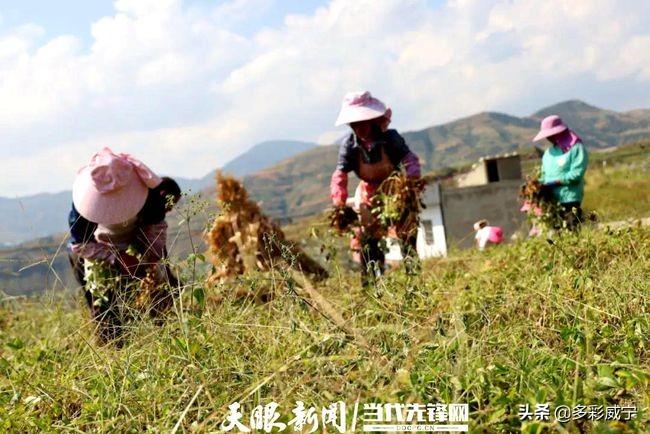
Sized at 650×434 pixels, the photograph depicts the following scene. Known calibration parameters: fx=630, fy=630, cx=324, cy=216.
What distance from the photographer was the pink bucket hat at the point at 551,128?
6.32 metres

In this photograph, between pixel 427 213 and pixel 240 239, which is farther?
pixel 427 213

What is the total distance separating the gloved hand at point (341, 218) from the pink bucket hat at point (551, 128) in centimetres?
242

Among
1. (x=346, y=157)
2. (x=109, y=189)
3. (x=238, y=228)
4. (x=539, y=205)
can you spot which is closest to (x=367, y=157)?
(x=346, y=157)

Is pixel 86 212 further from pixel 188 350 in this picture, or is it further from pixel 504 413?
pixel 504 413

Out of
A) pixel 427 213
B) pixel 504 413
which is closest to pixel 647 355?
pixel 504 413

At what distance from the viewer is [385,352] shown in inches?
95.7

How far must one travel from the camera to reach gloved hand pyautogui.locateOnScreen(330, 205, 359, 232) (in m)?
5.11

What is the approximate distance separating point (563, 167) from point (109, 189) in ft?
14.1

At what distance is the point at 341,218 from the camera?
16.9 feet

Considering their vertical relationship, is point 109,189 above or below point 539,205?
above

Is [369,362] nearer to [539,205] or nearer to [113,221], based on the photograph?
[113,221]

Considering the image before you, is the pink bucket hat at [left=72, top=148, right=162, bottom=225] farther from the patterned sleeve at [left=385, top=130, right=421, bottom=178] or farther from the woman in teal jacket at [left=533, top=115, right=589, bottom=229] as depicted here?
the woman in teal jacket at [left=533, top=115, right=589, bottom=229]

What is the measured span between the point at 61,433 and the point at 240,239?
4.89m

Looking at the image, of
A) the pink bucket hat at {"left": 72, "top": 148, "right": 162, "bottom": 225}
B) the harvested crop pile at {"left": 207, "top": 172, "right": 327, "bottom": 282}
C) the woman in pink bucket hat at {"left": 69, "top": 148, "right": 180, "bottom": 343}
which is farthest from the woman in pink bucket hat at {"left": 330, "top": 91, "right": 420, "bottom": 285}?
the harvested crop pile at {"left": 207, "top": 172, "right": 327, "bottom": 282}
